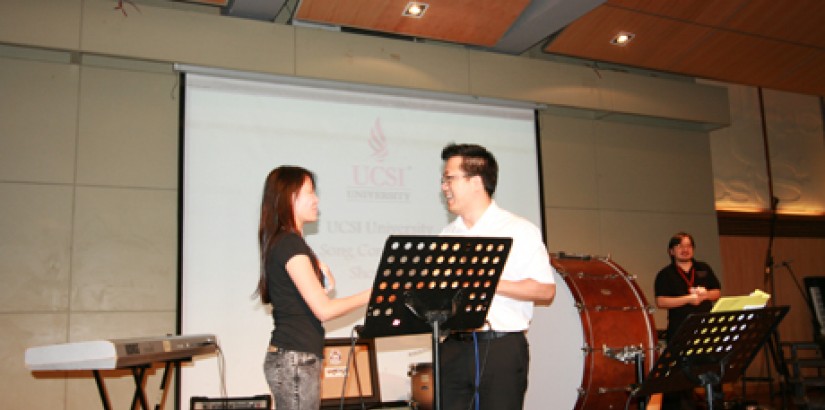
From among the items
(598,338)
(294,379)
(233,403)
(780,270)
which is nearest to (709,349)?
(598,338)

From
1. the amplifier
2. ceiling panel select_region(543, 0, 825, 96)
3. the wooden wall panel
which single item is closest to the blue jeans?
the amplifier

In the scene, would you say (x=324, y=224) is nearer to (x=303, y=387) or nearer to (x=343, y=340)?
(x=343, y=340)

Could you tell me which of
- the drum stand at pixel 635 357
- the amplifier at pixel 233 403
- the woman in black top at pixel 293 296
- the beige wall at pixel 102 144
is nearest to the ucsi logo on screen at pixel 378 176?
the beige wall at pixel 102 144

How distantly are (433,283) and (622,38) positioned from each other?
16.4 feet

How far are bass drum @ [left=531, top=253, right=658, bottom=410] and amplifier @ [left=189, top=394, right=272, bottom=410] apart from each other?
6.02ft

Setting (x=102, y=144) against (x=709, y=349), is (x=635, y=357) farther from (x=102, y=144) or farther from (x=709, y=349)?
(x=102, y=144)

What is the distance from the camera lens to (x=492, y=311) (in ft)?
9.17

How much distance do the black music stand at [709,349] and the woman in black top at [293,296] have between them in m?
1.52

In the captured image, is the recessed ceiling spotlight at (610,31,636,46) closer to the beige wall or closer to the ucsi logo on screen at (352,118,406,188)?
the beige wall

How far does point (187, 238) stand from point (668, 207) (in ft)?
16.6

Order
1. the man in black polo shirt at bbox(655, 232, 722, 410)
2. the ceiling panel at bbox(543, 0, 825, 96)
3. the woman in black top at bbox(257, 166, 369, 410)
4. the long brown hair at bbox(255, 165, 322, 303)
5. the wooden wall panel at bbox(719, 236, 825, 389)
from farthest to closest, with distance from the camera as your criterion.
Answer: the wooden wall panel at bbox(719, 236, 825, 389)
the ceiling panel at bbox(543, 0, 825, 96)
the man in black polo shirt at bbox(655, 232, 722, 410)
the long brown hair at bbox(255, 165, 322, 303)
the woman in black top at bbox(257, 166, 369, 410)

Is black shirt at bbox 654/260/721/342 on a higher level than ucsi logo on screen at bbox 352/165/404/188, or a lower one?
lower

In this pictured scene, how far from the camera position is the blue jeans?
2.43 m

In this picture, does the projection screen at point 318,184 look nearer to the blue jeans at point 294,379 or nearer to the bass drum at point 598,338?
the bass drum at point 598,338
